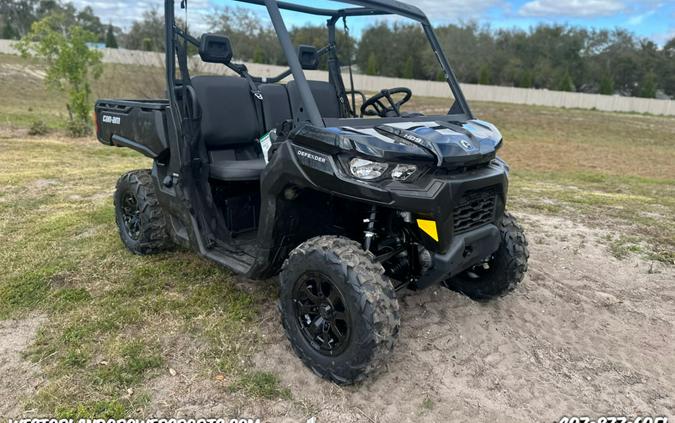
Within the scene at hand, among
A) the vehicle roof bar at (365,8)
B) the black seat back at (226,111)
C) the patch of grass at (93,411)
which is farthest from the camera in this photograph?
the black seat back at (226,111)

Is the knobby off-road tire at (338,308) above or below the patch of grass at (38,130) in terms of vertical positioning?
above

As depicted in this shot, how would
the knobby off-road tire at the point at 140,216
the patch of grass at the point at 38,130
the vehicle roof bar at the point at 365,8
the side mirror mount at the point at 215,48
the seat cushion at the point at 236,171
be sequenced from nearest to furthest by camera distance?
the vehicle roof bar at the point at 365,8 → the side mirror mount at the point at 215,48 → the seat cushion at the point at 236,171 → the knobby off-road tire at the point at 140,216 → the patch of grass at the point at 38,130

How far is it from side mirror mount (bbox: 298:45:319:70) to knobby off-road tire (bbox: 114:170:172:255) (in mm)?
1581

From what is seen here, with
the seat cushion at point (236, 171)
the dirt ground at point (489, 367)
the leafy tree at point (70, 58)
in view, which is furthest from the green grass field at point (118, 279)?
the leafy tree at point (70, 58)

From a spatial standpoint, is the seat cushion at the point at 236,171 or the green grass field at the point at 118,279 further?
the seat cushion at the point at 236,171

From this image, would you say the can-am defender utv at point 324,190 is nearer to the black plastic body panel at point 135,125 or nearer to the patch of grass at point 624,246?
the black plastic body panel at point 135,125

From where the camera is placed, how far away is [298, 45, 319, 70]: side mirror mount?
337 centimetres

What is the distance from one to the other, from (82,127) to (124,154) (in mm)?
2587

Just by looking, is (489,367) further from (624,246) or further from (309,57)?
(624,246)

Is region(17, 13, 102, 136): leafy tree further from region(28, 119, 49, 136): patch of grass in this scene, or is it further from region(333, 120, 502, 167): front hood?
region(333, 120, 502, 167): front hood

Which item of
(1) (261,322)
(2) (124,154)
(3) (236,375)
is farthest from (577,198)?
(2) (124,154)

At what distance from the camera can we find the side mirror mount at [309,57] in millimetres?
3373

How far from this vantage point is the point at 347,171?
99.3 inches

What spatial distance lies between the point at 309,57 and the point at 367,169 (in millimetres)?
1425
